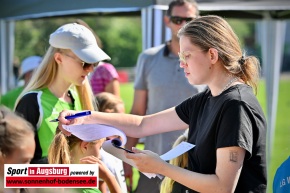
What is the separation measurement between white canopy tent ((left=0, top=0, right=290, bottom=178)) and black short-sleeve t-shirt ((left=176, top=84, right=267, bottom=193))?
8.69 feet

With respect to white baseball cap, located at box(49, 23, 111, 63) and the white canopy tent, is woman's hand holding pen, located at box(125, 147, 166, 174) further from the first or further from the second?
the white canopy tent

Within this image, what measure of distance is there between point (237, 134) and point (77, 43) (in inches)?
52.6

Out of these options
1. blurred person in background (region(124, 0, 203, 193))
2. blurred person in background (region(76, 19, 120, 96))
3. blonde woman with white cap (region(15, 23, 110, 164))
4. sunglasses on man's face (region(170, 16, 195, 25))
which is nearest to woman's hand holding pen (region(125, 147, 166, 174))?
blonde woman with white cap (region(15, 23, 110, 164))

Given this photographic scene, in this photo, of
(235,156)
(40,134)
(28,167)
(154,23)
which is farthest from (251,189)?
(154,23)

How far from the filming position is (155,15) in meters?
5.47

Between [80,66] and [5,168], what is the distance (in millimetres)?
1115

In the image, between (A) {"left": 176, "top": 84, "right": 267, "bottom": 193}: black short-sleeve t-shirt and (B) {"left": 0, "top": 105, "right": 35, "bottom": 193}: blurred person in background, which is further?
(A) {"left": 176, "top": 84, "right": 267, "bottom": 193}: black short-sleeve t-shirt

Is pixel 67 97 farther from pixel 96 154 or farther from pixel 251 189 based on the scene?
pixel 251 189

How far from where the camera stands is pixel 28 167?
9.53ft

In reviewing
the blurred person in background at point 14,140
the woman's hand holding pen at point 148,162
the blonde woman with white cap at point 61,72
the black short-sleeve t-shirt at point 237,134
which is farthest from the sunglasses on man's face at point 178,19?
the blurred person in background at point 14,140

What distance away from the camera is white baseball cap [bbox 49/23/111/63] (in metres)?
3.63

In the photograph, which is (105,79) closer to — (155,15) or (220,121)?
(155,15)

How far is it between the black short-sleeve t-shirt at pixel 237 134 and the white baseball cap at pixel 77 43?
3.21 ft

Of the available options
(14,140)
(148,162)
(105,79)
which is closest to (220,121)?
(148,162)
